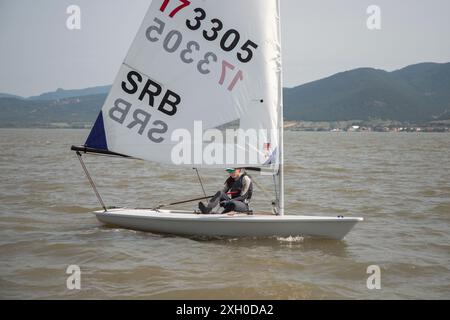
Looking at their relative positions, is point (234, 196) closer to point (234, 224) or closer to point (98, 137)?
Answer: point (234, 224)

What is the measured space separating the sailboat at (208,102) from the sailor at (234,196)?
0.61 feet

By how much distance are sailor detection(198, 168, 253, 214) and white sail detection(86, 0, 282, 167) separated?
573 millimetres

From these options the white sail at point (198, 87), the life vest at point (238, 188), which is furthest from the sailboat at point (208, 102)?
the life vest at point (238, 188)

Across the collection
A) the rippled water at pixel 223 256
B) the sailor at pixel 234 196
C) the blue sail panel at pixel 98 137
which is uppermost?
the blue sail panel at pixel 98 137

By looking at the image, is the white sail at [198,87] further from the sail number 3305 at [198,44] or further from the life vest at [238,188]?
the life vest at [238,188]

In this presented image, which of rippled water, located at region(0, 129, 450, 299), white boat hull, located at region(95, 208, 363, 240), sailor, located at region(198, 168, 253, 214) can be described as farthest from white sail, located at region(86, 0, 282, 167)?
rippled water, located at region(0, 129, 450, 299)

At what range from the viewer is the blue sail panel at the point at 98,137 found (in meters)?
9.09

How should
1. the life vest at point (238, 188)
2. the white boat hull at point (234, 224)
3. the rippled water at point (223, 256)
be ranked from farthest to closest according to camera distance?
the life vest at point (238, 188)
the white boat hull at point (234, 224)
the rippled water at point (223, 256)

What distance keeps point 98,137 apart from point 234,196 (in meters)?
2.61

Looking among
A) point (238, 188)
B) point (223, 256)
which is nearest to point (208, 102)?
point (238, 188)

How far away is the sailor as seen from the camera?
→ 9031 millimetres

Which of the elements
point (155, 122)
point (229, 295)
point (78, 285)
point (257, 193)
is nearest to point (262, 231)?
point (229, 295)
